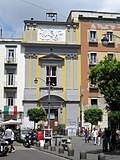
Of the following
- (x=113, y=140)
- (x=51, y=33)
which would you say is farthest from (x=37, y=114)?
(x=113, y=140)

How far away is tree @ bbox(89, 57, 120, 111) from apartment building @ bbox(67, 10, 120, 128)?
99.7ft

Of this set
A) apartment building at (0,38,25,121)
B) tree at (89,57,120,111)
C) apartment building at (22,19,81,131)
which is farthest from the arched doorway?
tree at (89,57,120,111)

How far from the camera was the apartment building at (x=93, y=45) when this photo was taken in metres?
55.3

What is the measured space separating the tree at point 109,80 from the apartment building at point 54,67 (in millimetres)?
30413

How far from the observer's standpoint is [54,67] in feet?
184

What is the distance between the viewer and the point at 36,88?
180 ft

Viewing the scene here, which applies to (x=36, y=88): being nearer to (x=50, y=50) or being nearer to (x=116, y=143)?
(x=50, y=50)

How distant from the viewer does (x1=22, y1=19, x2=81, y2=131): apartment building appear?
54.8 metres

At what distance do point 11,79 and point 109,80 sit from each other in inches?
1292

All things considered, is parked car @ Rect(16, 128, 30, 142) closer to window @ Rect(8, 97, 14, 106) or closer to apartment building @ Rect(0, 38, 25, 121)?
apartment building @ Rect(0, 38, 25, 121)

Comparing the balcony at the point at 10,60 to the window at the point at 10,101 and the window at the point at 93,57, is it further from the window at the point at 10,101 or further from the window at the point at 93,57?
the window at the point at 93,57

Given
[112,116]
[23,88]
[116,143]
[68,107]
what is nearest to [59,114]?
[68,107]

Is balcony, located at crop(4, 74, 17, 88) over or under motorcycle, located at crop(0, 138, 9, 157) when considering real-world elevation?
over

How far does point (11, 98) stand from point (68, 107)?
26.6 ft
